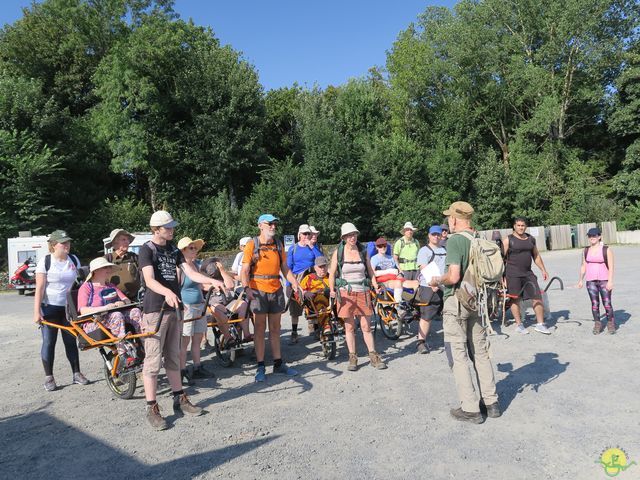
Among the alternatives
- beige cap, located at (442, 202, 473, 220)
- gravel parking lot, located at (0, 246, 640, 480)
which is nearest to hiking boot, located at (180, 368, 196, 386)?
gravel parking lot, located at (0, 246, 640, 480)

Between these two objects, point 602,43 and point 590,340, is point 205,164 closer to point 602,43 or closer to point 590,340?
point 590,340

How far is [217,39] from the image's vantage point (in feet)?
125

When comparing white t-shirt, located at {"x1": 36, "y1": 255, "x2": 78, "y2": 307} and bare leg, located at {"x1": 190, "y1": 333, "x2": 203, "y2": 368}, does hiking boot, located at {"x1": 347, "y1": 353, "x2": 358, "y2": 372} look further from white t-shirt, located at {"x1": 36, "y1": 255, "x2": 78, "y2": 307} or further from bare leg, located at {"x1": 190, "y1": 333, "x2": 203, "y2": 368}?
white t-shirt, located at {"x1": 36, "y1": 255, "x2": 78, "y2": 307}

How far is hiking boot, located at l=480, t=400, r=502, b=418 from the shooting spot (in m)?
4.46

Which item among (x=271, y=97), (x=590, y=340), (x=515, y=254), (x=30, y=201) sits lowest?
(x=590, y=340)

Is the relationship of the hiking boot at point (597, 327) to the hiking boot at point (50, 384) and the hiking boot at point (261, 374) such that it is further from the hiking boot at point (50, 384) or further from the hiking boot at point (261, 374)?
the hiking boot at point (50, 384)

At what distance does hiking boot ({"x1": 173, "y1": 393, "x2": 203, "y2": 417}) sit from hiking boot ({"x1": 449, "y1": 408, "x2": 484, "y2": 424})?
2512 mm

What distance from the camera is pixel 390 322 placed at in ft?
26.3

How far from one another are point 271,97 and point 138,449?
3956cm

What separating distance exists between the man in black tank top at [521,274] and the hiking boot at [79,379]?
6.41m

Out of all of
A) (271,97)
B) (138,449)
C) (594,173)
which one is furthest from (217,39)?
(138,449)

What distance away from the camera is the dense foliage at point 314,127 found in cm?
2931

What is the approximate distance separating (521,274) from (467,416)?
4159 millimetres

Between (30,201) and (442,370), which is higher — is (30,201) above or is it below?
above
